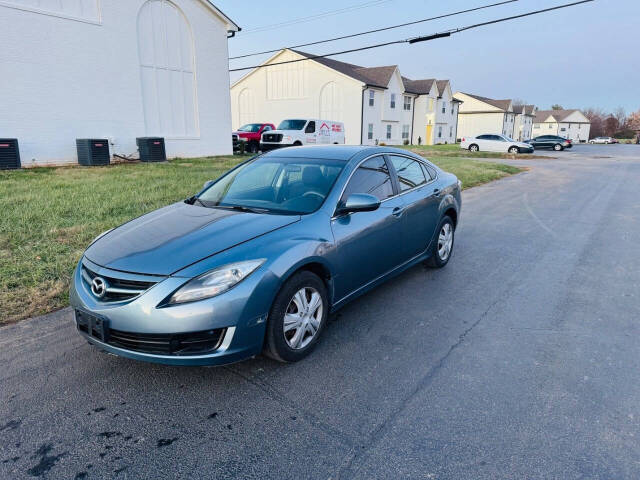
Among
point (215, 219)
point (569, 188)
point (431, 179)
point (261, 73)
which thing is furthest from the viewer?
point (261, 73)

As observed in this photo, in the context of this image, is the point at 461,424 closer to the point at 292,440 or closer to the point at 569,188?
the point at 292,440

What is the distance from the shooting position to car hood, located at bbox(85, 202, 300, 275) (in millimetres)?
2930

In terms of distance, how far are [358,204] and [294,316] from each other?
1.08 metres

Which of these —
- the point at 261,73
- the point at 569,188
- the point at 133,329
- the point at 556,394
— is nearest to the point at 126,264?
the point at 133,329

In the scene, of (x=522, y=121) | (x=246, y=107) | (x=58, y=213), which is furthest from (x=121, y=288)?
(x=522, y=121)

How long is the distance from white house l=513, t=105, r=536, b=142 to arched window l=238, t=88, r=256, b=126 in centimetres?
5031

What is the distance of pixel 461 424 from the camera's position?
2.65 meters

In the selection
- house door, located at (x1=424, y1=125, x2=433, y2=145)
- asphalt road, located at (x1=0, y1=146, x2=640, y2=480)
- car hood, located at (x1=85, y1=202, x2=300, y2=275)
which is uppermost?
house door, located at (x1=424, y1=125, x2=433, y2=145)

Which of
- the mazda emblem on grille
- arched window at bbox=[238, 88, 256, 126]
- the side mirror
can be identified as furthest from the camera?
arched window at bbox=[238, 88, 256, 126]

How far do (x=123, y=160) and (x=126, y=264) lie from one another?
52.9ft

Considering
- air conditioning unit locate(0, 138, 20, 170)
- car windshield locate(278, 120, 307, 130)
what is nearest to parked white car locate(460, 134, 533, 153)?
car windshield locate(278, 120, 307, 130)

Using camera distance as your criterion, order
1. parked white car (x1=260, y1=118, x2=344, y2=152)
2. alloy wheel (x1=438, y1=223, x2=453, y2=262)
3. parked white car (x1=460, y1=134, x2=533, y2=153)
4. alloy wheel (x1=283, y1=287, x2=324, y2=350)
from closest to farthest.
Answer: alloy wheel (x1=283, y1=287, x2=324, y2=350)
alloy wheel (x1=438, y1=223, x2=453, y2=262)
parked white car (x1=260, y1=118, x2=344, y2=152)
parked white car (x1=460, y1=134, x2=533, y2=153)

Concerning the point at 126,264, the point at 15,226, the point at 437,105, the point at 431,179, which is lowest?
the point at 15,226

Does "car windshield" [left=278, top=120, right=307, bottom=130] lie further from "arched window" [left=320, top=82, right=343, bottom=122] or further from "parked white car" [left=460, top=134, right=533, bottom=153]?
"parked white car" [left=460, top=134, right=533, bottom=153]
